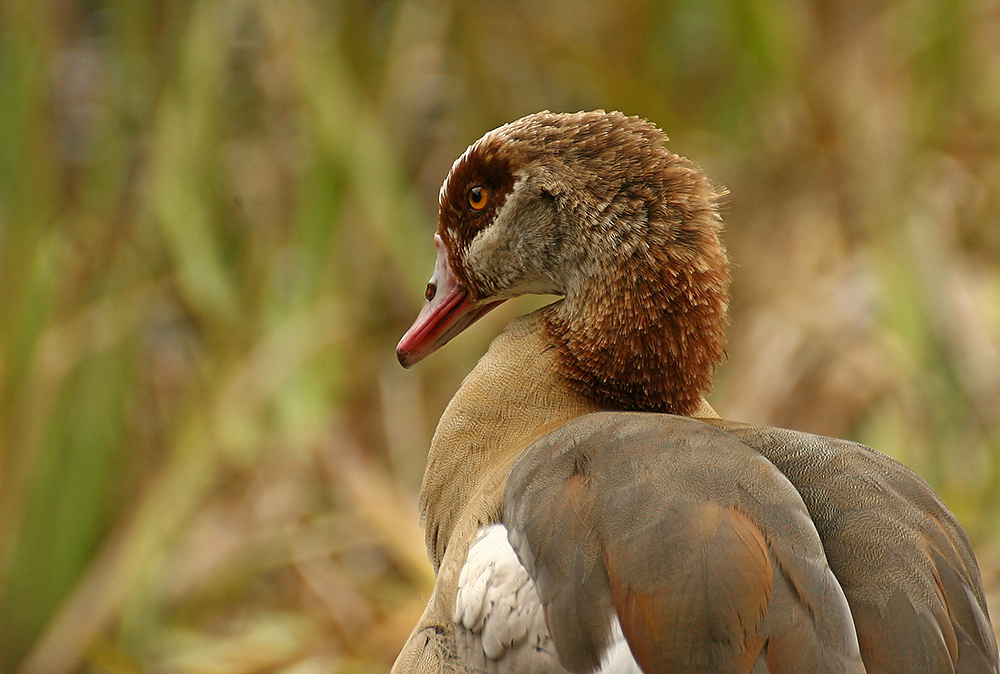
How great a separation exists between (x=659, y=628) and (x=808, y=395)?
6.84ft

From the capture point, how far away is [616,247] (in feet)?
5.32

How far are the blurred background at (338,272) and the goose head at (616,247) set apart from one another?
1.28 meters

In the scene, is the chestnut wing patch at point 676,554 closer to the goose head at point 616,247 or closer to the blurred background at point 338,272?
the goose head at point 616,247

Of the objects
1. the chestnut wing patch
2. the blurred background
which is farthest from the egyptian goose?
the blurred background

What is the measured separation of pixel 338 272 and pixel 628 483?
2.20 metres

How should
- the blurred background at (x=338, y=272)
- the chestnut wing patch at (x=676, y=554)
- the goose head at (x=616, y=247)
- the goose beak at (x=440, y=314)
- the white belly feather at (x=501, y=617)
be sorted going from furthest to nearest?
the blurred background at (x=338, y=272)
the goose beak at (x=440, y=314)
the goose head at (x=616, y=247)
the white belly feather at (x=501, y=617)
the chestnut wing patch at (x=676, y=554)

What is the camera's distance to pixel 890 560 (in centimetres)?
132

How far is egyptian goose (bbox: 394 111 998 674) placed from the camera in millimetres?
1241

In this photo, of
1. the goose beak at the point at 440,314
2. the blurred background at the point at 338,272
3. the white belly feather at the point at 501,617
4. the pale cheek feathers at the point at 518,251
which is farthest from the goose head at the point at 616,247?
the blurred background at the point at 338,272

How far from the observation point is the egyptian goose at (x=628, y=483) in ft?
4.07

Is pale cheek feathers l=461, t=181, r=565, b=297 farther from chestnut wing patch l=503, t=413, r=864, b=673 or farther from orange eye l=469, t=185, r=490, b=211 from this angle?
chestnut wing patch l=503, t=413, r=864, b=673

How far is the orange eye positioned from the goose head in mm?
19

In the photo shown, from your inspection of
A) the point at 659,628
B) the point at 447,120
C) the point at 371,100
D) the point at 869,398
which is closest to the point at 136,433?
the point at 371,100

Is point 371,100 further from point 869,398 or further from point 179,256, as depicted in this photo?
point 869,398
